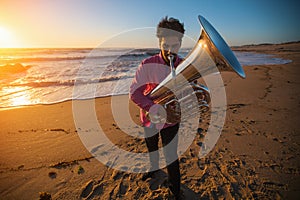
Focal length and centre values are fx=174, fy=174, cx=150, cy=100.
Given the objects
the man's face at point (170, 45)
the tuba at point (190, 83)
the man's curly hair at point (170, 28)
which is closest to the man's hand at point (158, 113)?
the tuba at point (190, 83)

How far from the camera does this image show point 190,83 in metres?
1.79

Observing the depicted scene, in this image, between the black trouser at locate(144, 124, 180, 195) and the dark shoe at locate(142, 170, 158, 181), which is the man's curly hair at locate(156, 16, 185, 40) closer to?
the black trouser at locate(144, 124, 180, 195)

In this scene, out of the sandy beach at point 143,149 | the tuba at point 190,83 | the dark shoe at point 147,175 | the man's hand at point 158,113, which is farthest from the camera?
the dark shoe at point 147,175

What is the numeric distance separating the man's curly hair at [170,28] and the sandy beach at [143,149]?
202 centimetres

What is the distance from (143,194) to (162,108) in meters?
1.31

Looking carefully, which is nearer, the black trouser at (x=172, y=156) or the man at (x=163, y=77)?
the man at (x=163, y=77)

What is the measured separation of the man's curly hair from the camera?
1.99m

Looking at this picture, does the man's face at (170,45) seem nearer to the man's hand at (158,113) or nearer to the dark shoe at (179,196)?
the man's hand at (158,113)

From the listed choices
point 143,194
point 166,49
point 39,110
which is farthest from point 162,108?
point 39,110

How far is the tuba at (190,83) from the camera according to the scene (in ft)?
5.50

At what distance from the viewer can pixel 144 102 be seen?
1937 mm

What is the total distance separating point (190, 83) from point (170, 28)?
0.70 meters

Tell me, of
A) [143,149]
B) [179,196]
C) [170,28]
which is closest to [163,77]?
[170,28]

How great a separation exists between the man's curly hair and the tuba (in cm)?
32
